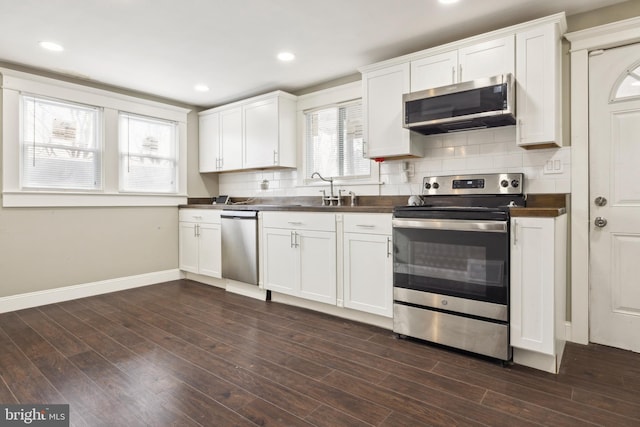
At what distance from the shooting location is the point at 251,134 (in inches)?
170

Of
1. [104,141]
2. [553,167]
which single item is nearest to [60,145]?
[104,141]

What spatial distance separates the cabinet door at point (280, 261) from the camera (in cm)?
335

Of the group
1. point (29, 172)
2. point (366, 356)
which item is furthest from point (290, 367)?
point (29, 172)

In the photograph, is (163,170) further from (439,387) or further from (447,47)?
(439,387)

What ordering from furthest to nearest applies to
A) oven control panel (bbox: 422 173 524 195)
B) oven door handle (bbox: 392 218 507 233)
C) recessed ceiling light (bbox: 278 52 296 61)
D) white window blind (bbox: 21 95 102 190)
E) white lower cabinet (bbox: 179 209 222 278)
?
white lower cabinet (bbox: 179 209 222 278), white window blind (bbox: 21 95 102 190), recessed ceiling light (bbox: 278 52 296 61), oven control panel (bbox: 422 173 524 195), oven door handle (bbox: 392 218 507 233)

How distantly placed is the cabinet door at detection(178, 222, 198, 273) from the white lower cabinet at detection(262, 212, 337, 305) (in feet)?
4.39

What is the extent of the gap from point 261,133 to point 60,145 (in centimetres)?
213

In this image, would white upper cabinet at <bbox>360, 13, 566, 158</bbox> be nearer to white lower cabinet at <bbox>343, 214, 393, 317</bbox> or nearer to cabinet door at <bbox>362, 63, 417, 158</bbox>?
cabinet door at <bbox>362, 63, 417, 158</bbox>

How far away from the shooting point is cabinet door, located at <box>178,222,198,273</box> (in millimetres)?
4496

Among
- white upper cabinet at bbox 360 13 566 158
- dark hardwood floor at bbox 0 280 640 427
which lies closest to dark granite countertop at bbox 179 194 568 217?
white upper cabinet at bbox 360 13 566 158

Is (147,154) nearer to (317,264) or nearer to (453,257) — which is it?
(317,264)

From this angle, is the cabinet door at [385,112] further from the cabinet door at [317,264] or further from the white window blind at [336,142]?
the cabinet door at [317,264]

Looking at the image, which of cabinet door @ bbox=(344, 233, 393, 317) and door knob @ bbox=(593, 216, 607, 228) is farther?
cabinet door @ bbox=(344, 233, 393, 317)

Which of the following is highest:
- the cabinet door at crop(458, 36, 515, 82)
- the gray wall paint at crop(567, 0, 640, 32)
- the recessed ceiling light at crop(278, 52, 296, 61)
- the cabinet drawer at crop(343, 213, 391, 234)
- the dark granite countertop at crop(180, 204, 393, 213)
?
the recessed ceiling light at crop(278, 52, 296, 61)
